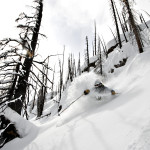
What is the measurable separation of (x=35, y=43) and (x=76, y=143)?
16.5ft

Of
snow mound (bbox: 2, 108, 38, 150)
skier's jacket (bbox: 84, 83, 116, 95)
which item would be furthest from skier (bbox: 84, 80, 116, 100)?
snow mound (bbox: 2, 108, 38, 150)

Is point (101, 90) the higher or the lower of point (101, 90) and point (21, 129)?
the higher

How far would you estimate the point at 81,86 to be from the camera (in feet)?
31.3

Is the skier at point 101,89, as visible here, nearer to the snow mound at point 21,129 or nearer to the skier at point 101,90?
the skier at point 101,90

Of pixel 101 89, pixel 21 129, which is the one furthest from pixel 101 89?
pixel 21 129

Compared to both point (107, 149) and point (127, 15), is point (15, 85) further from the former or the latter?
point (127, 15)

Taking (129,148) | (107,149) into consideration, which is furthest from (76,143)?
Answer: (129,148)

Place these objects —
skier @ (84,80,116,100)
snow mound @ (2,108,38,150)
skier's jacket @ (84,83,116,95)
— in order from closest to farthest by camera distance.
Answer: snow mound @ (2,108,38,150)
skier @ (84,80,116,100)
skier's jacket @ (84,83,116,95)

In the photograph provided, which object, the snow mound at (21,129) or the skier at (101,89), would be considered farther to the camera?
the skier at (101,89)

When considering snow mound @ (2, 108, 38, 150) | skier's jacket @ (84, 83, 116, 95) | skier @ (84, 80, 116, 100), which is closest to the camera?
snow mound @ (2, 108, 38, 150)

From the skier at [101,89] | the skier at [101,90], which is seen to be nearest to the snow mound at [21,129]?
the skier at [101,90]

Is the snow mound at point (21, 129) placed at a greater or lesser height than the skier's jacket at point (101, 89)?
lesser

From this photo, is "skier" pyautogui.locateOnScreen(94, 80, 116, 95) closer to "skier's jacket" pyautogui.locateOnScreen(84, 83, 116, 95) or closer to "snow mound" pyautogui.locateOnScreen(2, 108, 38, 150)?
"skier's jacket" pyautogui.locateOnScreen(84, 83, 116, 95)

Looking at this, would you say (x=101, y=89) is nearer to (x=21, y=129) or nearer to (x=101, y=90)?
(x=101, y=90)
